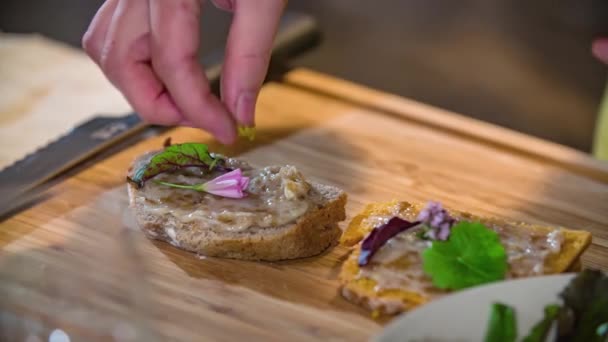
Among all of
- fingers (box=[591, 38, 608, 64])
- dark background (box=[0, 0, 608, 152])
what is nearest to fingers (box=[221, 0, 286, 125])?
fingers (box=[591, 38, 608, 64])

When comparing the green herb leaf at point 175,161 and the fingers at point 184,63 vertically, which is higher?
the fingers at point 184,63

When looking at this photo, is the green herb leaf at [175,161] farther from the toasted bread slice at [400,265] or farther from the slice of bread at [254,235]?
the toasted bread slice at [400,265]

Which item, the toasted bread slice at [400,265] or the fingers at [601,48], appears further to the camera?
the fingers at [601,48]

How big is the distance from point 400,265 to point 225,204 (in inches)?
17.3

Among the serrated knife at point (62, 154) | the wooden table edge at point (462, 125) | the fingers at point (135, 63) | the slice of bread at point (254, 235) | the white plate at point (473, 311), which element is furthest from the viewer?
the wooden table edge at point (462, 125)

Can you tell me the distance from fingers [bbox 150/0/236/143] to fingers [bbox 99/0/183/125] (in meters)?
0.07

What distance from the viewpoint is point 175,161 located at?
6.81 ft

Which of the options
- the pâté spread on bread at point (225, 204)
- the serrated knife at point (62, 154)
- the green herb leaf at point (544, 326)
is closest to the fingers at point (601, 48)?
the pâté spread on bread at point (225, 204)

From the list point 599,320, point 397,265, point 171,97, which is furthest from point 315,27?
point 599,320

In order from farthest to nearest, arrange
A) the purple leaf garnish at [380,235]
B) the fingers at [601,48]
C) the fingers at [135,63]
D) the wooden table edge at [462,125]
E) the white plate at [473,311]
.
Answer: the fingers at [601,48], the wooden table edge at [462,125], the fingers at [135,63], the purple leaf garnish at [380,235], the white plate at [473,311]

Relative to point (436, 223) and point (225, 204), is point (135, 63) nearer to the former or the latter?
point (225, 204)

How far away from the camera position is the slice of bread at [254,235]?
6.27 feet

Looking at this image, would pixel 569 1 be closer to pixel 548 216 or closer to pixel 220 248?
pixel 548 216

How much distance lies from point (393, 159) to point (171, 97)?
688 mm
